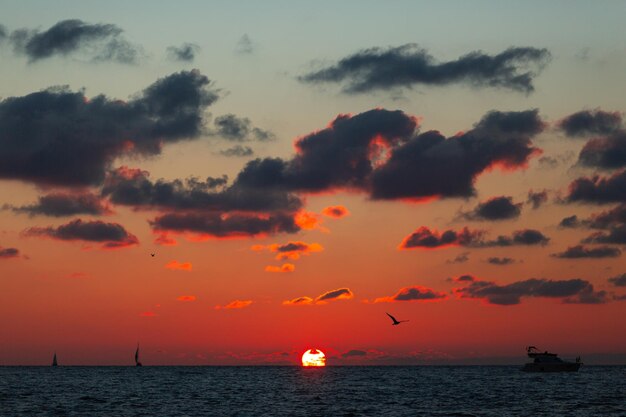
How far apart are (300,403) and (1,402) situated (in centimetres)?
5193

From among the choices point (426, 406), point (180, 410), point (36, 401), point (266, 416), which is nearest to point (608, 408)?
point (426, 406)

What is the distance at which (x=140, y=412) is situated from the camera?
13325 centimetres

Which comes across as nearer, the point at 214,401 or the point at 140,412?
the point at 140,412

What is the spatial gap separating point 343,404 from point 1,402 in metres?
59.4

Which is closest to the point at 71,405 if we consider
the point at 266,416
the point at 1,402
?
the point at 1,402

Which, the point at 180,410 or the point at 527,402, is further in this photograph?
the point at 527,402

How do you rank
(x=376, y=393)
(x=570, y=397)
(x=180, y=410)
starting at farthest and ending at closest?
(x=376, y=393) < (x=570, y=397) < (x=180, y=410)

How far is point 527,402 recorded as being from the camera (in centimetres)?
16238

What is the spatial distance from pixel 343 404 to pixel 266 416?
27.8 m

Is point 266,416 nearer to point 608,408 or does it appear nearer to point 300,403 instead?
point 300,403

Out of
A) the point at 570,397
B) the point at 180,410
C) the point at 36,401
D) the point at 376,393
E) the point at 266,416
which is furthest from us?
the point at 376,393

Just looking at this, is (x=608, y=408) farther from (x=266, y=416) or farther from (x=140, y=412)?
(x=140, y=412)

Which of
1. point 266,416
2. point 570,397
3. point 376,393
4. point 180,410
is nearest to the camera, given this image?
point 266,416

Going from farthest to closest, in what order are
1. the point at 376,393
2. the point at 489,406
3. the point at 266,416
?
the point at 376,393 → the point at 489,406 → the point at 266,416
